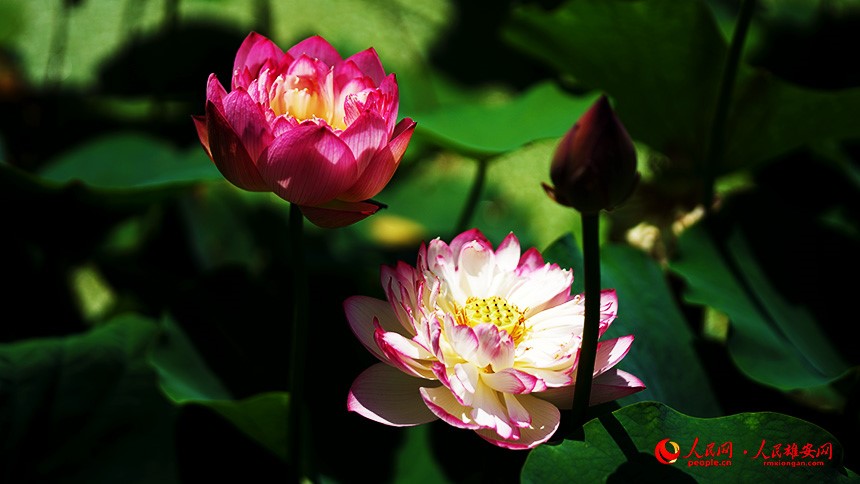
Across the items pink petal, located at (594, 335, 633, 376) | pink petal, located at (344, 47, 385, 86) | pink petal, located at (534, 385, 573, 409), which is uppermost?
pink petal, located at (344, 47, 385, 86)

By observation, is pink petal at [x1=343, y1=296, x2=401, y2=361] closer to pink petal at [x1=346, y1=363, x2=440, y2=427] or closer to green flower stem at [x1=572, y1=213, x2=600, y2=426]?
pink petal at [x1=346, y1=363, x2=440, y2=427]

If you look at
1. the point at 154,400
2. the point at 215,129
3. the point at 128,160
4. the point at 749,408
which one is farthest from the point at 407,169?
the point at 215,129

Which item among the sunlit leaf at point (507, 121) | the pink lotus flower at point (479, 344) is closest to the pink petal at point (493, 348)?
the pink lotus flower at point (479, 344)

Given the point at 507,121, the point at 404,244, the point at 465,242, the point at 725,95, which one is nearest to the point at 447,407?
the point at 465,242

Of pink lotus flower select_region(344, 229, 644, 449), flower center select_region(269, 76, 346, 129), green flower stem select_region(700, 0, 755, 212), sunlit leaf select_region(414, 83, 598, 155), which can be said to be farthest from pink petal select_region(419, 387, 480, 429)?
green flower stem select_region(700, 0, 755, 212)

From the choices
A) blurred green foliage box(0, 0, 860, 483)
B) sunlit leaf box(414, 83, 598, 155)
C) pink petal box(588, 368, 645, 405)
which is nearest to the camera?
pink petal box(588, 368, 645, 405)

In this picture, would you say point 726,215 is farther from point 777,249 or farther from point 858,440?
point 858,440

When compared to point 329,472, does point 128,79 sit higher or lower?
lower

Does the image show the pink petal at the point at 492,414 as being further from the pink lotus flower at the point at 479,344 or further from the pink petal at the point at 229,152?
the pink petal at the point at 229,152
